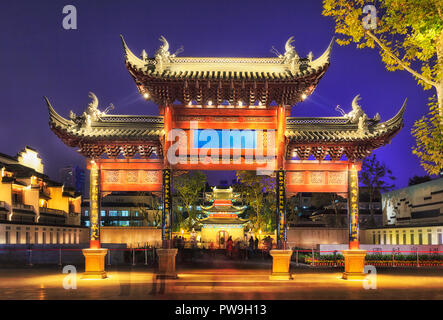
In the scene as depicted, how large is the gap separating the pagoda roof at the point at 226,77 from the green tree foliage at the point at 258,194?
98.0ft

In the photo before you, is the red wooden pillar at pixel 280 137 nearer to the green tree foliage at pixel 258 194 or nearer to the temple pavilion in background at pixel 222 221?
the green tree foliage at pixel 258 194

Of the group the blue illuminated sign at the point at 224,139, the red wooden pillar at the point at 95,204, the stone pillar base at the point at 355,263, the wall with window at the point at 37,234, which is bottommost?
the wall with window at the point at 37,234

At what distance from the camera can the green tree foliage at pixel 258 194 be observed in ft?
158

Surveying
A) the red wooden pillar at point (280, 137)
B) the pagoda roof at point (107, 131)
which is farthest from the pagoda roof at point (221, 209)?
the red wooden pillar at point (280, 137)

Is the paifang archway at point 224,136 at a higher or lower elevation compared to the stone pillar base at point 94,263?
higher

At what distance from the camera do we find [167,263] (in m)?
17.4

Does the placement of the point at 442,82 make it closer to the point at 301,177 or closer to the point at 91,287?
the point at 301,177

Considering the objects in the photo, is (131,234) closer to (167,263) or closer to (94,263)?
(94,263)

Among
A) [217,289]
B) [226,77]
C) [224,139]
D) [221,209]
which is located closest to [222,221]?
[221,209]

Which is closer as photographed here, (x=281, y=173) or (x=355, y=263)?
(x=355, y=263)

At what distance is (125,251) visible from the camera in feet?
86.6

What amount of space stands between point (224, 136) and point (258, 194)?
32216 millimetres
